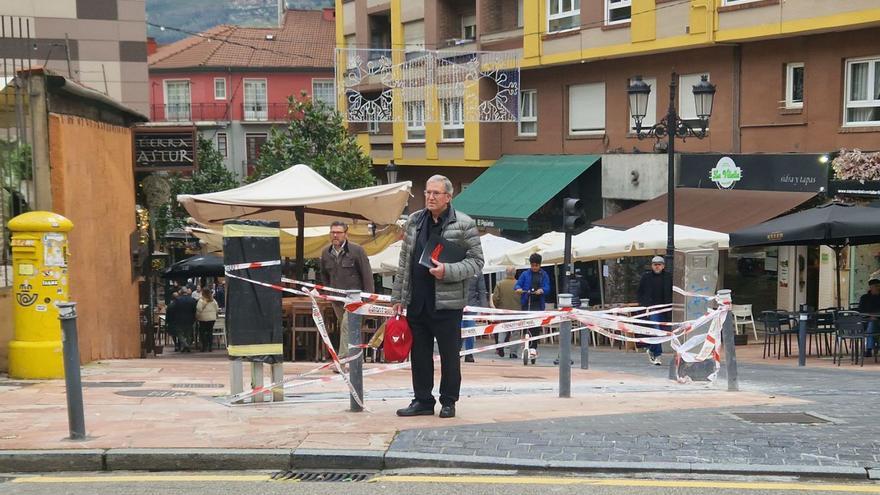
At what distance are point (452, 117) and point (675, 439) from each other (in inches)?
1174

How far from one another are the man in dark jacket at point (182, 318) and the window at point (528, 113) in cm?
1442

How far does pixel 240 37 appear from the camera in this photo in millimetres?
63875

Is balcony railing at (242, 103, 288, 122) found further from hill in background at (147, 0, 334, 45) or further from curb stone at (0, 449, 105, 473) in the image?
curb stone at (0, 449, 105, 473)

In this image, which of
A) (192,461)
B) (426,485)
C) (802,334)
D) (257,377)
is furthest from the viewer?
(802,334)

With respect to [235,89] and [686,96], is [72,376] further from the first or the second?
[235,89]

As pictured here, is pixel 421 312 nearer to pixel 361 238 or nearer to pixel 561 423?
pixel 561 423

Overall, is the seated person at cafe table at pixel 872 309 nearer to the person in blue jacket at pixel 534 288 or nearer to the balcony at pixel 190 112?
the person in blue jacket at pixel 534 288

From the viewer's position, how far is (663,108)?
92.8 ft

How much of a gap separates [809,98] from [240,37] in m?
45.3

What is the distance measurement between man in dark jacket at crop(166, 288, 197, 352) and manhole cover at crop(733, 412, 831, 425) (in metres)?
15.6

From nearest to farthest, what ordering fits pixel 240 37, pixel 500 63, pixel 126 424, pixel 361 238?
pixel 126 424
pixel 361 238
pixel 500 63
pixel 240 37

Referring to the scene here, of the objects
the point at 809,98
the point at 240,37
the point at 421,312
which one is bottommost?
the point at 421,312

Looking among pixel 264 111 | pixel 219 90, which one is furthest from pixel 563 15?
pixel 219 90

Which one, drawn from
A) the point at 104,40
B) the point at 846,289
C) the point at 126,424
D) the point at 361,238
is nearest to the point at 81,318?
the point at 126,424
